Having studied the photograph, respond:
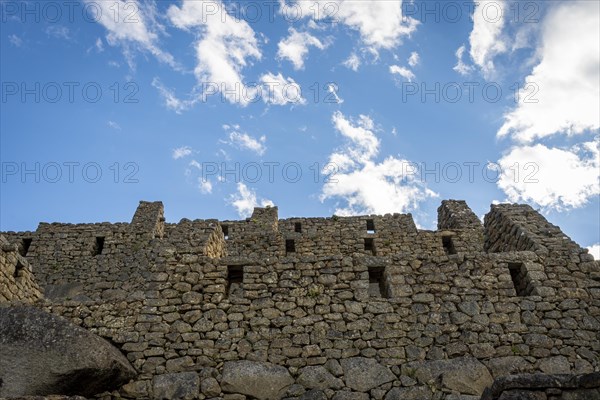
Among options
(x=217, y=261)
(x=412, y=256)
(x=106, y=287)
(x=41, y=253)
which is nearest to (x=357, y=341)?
(x=412, y=256)

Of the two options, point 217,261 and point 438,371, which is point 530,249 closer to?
point 438,371

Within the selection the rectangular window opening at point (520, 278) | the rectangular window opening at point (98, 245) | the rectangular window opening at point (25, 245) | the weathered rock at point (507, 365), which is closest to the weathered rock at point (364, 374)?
the weathered rock at point (507, 365)

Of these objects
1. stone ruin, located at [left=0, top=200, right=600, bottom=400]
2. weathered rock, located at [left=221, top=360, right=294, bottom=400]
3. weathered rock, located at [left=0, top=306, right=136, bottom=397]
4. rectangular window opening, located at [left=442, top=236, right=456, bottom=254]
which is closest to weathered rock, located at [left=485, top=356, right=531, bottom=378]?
stone ruin, located at [left=0, top=200, right=600, bottom=400]

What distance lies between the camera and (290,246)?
60.5ft

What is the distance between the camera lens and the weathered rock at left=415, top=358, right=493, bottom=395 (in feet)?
29.3

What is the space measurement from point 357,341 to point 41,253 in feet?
48.8

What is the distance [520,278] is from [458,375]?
125 inches

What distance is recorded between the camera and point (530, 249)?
38.1 feet

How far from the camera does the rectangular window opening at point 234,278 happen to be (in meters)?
10.7

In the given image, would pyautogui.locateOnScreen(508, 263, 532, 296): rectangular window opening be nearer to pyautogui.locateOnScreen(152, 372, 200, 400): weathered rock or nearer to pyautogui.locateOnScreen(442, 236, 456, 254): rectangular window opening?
pyautogui.locateOnScreen(442, 236, 456, 254): rectangular window opening

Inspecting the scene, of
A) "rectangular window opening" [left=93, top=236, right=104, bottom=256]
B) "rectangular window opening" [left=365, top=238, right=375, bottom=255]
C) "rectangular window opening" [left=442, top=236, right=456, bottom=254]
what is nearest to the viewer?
"rectangular window opening" [left=442, top=236, right=456, bottom=254]

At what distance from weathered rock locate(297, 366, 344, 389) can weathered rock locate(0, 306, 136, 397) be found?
10.4 ft

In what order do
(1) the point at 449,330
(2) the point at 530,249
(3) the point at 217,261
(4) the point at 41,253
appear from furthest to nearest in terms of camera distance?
1. (4) the point at 41,253
2. (2) the point at 530,249
3. (3) the point at 217,261
4. (1) the point at 449,330

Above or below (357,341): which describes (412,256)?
above
